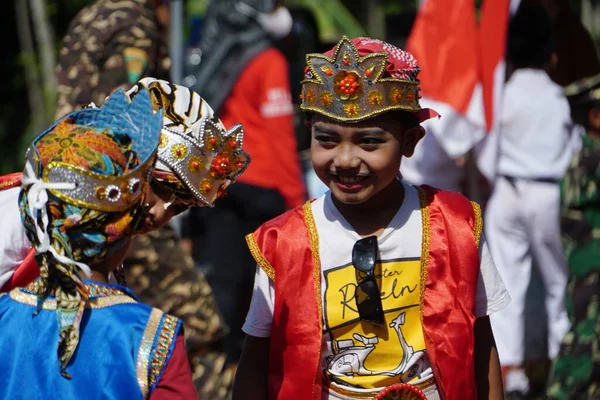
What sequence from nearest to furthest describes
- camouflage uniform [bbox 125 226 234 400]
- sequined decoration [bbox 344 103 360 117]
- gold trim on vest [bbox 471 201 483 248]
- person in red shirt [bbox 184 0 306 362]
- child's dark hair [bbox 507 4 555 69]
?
sequined decoration [bbox 344 103 360 117] < gold trim on vest [bbox 471 201 483 248] < camouflage uniform [bbox 125 226 234 400] < child's dark hair [bbox 507 4 555 69] < person in red shirt [bbox 184 0 306 362]

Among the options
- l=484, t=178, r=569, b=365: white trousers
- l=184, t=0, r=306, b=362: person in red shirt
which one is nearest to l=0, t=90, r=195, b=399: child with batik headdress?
l=484, t=178, r=569, b=365: white trousers

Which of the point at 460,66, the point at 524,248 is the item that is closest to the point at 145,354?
the point at 460,66

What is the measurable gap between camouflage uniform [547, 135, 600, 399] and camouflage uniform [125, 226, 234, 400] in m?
1.80

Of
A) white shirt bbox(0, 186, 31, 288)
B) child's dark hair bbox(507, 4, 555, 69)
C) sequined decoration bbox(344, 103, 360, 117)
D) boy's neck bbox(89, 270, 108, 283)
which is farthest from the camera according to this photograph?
child's dark hair bbox(507, 4, 555, 69)

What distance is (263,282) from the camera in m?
3.61

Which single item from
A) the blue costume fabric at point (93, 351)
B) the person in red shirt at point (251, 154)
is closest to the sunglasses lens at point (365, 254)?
the blue costume fabric at point (93, 351)

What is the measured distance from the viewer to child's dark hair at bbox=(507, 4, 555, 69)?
657cm

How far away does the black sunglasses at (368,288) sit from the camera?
3.49m

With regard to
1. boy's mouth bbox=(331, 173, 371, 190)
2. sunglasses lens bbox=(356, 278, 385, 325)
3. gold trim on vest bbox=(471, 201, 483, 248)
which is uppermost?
boy's mouth bbox=(331, 173, 371, 190)

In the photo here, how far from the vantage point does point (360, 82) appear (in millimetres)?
3496

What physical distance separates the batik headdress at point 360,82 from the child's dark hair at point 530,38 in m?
3.19

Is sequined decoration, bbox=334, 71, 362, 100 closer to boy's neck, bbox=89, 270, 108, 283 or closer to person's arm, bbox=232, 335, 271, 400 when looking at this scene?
person's arm, bbox=232, 335, 271, 400

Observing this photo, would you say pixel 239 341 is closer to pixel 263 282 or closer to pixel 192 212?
pixel 192 212

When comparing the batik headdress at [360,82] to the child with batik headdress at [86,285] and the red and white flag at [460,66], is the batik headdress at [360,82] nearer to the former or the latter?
the child with batik headdress at [86,285]
